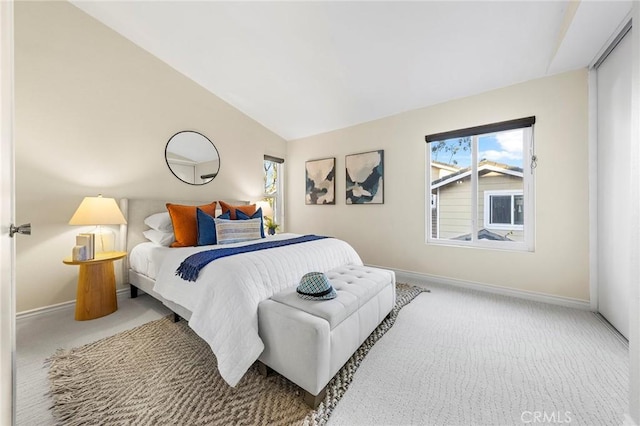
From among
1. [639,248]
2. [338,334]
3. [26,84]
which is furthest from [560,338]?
[26,84]

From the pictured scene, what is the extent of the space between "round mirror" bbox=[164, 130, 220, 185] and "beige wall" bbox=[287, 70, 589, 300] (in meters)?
1.87

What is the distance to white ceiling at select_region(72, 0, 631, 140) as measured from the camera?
2.02 metres

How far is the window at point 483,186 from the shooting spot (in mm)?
2744

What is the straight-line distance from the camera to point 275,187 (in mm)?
4863

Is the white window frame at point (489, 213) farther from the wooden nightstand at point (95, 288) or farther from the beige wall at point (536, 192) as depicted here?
the wooden nightstand at point (95, 288)

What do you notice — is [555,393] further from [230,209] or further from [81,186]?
[81,186]

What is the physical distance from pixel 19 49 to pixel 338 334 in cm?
372

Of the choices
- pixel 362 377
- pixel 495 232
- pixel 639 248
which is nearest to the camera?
pixel 639 248

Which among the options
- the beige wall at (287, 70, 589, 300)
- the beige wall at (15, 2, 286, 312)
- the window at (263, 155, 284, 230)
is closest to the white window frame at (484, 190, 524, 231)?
the beige wall at (287, 70, 589, 300)

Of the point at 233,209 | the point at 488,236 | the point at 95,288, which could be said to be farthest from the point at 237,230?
the point at 488,236

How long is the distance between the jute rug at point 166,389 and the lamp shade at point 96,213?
3.58 ft

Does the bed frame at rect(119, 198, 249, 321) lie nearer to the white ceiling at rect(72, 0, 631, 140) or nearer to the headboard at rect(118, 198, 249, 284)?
the headboard at rect(118, 198, 249, 284)

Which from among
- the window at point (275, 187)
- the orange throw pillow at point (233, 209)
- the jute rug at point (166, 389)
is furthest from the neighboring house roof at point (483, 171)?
the window at point (275, 187)

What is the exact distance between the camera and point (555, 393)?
1.36 meters
